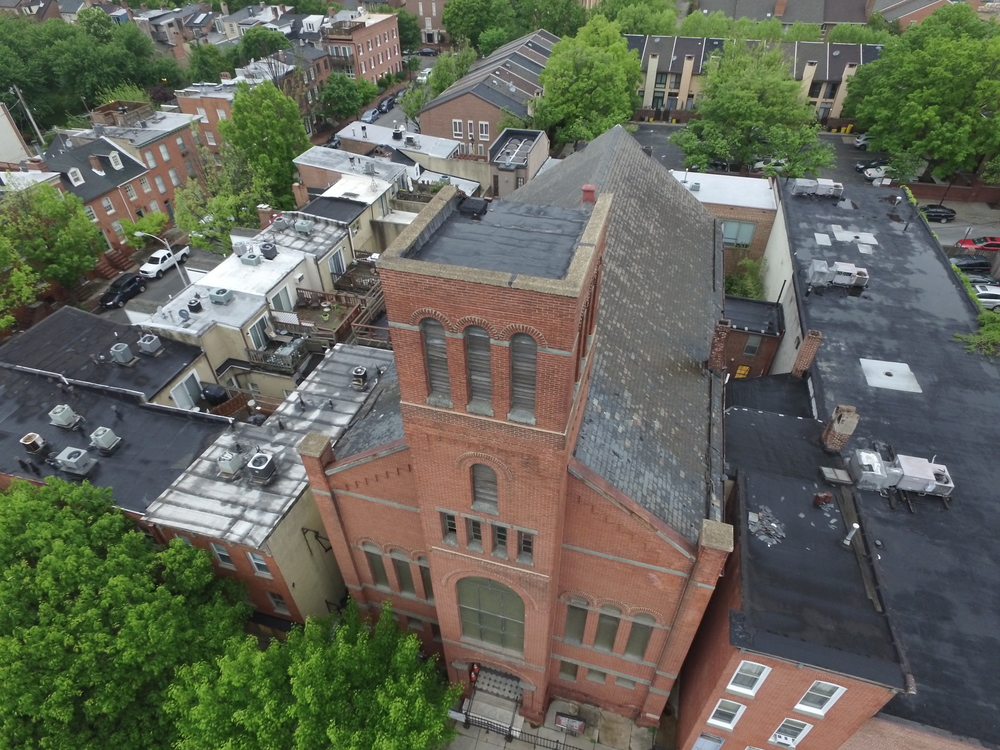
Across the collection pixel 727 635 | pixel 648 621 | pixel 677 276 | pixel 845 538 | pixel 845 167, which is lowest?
pixel 845 167

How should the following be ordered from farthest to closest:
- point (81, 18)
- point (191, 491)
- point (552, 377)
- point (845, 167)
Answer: point (81, 18)
point (845, 167)
point (191, 491)
point (552, 377)

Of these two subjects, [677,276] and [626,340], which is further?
[677,276]

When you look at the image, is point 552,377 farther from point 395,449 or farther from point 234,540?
point 234,540

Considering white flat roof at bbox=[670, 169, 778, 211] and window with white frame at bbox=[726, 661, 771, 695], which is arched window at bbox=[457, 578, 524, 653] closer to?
window with white frame at bbox=[726, 661, 771, 695]

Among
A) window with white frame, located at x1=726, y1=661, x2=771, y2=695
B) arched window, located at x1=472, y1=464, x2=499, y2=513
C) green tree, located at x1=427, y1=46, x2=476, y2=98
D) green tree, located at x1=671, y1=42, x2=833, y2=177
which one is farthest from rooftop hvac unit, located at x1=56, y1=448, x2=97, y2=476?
green tree, located at x1=427, y1=46, x2=476, y2=98

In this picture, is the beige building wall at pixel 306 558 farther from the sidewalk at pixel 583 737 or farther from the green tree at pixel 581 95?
the green tree at pixel 581 95

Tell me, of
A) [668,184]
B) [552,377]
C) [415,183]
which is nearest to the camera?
[552,377]

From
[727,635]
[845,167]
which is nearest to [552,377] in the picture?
[727,635]
